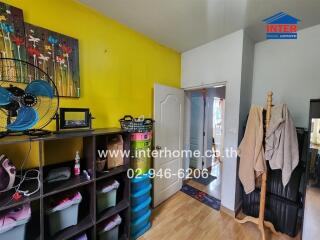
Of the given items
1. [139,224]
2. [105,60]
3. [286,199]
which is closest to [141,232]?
[139,224]

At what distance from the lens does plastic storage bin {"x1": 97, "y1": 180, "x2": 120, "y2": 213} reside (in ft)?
4.59

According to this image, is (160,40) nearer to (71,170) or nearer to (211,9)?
(211,9)

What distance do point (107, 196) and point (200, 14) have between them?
2153 mm

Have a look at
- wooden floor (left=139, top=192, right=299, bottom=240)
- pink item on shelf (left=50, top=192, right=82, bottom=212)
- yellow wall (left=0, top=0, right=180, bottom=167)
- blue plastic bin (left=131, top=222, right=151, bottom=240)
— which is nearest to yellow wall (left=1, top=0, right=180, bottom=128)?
yellow wall (left=0, top=0, right=180, bottom=167)

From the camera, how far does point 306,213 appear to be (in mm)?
1467

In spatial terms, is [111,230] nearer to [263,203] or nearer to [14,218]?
[14,218]

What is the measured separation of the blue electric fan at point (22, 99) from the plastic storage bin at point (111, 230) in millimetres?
1058

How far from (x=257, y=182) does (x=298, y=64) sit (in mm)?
1625

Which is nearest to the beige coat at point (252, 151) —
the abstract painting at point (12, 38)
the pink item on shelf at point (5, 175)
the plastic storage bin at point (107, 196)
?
the plastic storage bin at point (107, 196)

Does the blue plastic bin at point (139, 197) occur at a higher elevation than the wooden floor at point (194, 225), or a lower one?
higher

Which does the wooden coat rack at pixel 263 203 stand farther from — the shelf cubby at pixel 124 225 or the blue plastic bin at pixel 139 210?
the shelf cubby at pixel 124 225

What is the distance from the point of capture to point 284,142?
1.53 meters

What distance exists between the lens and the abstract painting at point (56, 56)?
1250 mm

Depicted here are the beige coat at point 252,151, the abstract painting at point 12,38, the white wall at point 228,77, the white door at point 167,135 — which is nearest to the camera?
the abstract painting at point 12,38
